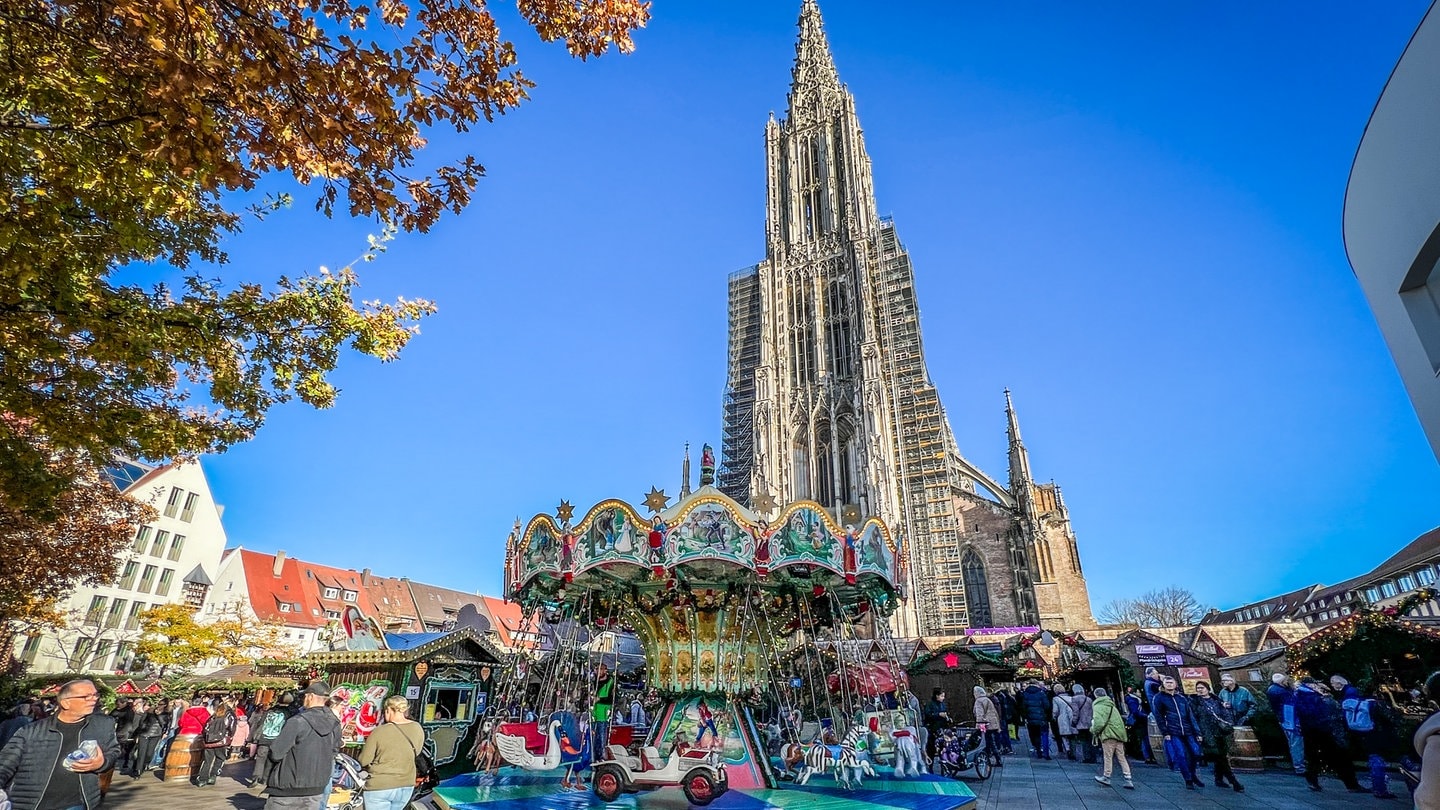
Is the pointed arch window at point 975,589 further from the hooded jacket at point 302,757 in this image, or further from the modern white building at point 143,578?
the modern white building at point 143,578

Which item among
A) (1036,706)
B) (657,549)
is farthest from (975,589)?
(657,549)

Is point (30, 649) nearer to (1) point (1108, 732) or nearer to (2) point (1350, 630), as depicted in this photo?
(1) point (1108, 732)

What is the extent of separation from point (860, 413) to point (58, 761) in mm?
34940

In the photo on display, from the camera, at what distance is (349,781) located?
8.29m

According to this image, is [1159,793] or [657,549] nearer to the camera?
[1159,793]

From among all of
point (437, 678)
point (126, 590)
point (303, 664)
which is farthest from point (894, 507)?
point (126, 590)

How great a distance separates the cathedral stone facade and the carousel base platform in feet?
71.2

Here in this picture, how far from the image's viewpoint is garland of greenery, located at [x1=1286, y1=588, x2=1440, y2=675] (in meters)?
10.9

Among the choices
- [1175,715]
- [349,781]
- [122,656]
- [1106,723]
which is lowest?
[349,781]

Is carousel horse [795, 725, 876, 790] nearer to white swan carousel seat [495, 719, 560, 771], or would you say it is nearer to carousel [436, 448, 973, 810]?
carousel [436, 448, 973, 810]

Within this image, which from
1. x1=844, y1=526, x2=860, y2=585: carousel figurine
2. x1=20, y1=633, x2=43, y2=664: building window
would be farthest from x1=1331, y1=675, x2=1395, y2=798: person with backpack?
x1=20, y1=633, x2=43, y2=664: building window

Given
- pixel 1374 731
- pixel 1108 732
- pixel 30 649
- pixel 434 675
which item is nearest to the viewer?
pixel 1374 731

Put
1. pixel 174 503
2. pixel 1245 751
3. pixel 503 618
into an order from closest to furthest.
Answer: pixel 1245 751
pixel 174 503
pixel 503 618

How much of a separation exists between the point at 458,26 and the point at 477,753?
33.2 ft
